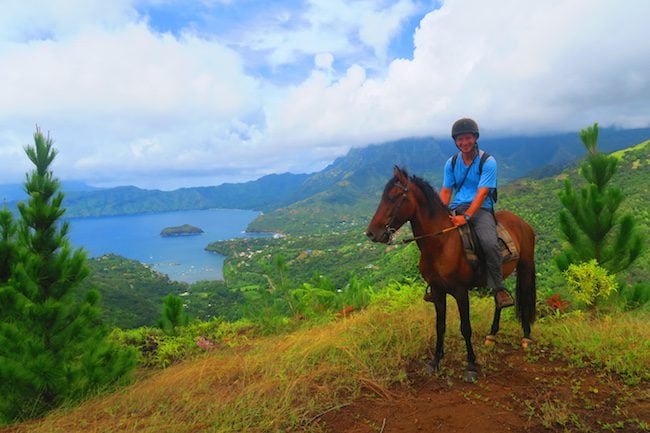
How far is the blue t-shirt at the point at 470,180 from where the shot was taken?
4172 millimetres

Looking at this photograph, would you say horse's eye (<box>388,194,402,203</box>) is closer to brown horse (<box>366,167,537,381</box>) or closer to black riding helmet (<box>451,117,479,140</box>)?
brown horse (<box>366,167,537,381</box>)

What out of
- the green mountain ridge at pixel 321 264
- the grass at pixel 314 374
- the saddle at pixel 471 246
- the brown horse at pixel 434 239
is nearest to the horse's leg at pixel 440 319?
the brown horse at pixel 434 239

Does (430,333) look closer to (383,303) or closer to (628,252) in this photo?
(383,303)

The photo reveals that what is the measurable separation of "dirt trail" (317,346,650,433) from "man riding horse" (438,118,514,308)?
2.99 ft

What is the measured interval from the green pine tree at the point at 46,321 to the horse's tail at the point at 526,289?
244 inches

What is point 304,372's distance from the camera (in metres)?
3.98

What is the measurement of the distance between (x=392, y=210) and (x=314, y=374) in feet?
6.57

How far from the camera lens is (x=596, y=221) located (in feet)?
22.6

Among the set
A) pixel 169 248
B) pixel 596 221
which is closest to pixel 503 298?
pixel 596 221

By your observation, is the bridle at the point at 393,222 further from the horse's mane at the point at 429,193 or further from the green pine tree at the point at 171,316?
the green pine tree at the point at 171,316

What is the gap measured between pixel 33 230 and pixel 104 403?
9.92 ft

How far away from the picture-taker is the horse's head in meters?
3.79

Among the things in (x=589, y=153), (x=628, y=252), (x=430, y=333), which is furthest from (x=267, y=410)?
(x=589, y=153)

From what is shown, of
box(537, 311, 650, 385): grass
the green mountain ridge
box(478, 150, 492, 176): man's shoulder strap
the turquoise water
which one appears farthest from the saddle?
the turquoise water
